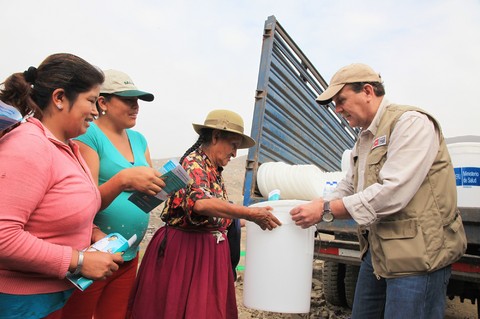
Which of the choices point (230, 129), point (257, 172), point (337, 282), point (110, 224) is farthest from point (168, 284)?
point (337, 282)

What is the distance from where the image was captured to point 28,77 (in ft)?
4.37

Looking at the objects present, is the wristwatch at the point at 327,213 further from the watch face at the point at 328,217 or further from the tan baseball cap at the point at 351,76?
the tan baseball cap at the point at 351,76

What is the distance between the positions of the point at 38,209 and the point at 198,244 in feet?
3.40

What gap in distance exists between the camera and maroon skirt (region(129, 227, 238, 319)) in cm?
198

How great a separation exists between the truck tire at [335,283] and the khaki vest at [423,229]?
2.20 meters

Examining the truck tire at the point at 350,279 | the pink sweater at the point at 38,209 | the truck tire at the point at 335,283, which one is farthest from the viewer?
the truck tire at the point at 335,283

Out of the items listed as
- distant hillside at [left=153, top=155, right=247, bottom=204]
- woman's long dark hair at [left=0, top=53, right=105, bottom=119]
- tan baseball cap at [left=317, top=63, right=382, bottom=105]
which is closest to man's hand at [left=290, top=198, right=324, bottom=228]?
tan baseball cap at [left=317, top=63, right=382, bottom=105]

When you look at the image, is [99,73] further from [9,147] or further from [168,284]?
[168,284]

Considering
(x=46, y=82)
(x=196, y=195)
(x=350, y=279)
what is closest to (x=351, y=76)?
(x=196, y=195)

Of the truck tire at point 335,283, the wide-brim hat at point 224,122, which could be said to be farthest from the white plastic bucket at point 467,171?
the truck tire at point 335,283

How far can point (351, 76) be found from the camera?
185cm

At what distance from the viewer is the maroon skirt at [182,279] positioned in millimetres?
1980

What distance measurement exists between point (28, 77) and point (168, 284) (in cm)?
119

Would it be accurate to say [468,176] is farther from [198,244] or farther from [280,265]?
[198,244]
